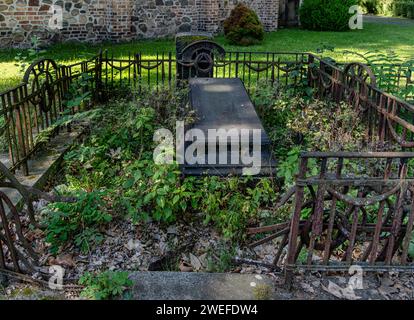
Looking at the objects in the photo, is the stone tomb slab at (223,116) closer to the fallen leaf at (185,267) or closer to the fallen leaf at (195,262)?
the fallen leaf at (195,262)

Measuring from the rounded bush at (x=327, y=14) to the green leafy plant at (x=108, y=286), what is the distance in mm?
17061

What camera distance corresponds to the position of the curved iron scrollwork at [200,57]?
797 cm

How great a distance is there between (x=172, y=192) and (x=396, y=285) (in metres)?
2.06

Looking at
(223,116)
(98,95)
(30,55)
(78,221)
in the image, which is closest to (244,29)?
(98,95)

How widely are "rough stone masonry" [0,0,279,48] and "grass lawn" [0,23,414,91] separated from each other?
1.47 ft

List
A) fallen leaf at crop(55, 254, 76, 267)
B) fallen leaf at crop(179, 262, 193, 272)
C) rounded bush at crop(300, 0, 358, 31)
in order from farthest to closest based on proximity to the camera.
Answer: rounded bush at crop(300, 0, 358, 31), fallen leaf at crop(179, 262, 193, 272), fallen leaf at crop(55, 254, 76, 267)

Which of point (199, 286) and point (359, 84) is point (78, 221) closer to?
point (199, 286)

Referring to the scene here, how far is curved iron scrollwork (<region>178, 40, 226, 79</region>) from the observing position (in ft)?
26.1

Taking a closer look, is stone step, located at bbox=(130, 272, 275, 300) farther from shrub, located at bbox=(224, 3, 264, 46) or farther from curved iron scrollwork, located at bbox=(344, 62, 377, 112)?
shrub, located at bbox=(224, 3, 264, 46)

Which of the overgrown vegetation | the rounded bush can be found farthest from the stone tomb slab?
the rounded bush

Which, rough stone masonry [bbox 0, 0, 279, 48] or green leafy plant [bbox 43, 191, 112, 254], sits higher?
rough stone masonry [bbox 0, 0, 279, 48]

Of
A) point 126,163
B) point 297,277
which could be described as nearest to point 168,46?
point 126,163

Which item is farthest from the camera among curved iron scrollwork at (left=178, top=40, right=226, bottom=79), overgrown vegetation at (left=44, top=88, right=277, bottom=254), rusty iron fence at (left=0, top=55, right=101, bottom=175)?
curved iron scrollwork at (left=178, top=40, right=226, bottom=79)
